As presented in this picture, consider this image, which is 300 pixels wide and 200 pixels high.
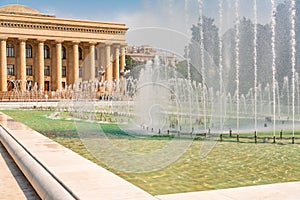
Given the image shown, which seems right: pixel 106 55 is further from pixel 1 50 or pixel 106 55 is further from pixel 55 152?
pixel 55 152

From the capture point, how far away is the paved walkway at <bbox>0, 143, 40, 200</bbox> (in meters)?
5.29

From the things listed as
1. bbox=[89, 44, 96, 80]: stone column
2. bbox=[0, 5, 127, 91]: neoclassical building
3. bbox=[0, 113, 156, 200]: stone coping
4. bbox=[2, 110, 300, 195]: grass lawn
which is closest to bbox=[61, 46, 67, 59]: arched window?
bbox=[0, 5, 127, 91]: neoclassical building

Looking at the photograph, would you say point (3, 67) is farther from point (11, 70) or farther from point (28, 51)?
point (28, 51)

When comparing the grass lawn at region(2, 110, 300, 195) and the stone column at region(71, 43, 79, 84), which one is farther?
the stone column at region(71, 43, 79, 84)

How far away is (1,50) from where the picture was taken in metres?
46.8

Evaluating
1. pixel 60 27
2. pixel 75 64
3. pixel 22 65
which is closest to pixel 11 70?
pixel 22 65

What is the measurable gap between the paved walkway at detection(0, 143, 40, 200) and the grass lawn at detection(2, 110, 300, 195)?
1.49 meters

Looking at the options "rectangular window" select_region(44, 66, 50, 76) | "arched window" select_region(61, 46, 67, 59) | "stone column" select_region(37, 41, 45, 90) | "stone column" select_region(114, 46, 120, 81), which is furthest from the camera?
"stone column" select_region(114, 46, 120, 81)

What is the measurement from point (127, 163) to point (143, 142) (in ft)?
10.1

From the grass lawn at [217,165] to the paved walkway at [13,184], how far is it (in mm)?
1491

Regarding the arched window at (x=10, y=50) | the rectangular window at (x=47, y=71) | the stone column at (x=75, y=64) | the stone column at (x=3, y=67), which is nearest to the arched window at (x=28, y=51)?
the arched window at (x=10, y=50)

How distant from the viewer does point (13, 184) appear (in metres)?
5.91

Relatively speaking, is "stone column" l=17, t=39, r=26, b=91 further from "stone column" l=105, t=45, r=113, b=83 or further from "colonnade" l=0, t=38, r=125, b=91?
"stone column" l=105, t=45, r=113, b=83

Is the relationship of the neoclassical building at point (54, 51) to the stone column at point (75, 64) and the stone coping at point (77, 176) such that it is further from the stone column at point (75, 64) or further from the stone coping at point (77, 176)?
the stone coping at point (77, 176)
